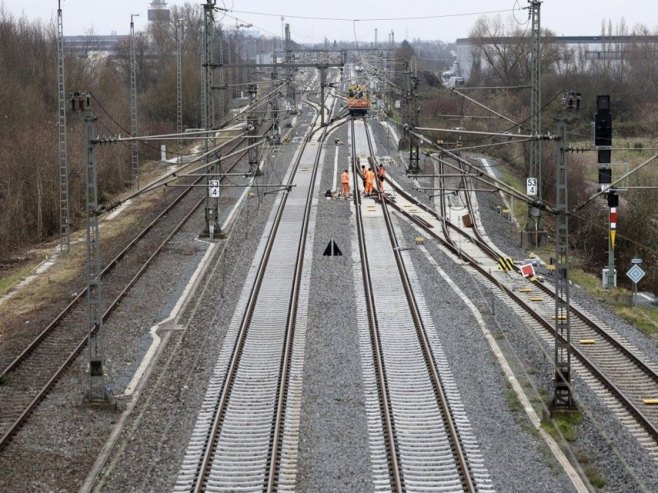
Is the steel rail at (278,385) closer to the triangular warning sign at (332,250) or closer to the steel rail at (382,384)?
the triangular warning sign at (332,250)

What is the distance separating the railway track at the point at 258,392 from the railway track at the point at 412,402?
1.31 m

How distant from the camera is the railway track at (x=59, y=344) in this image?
15.4 m

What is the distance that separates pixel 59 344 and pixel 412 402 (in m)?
7.07

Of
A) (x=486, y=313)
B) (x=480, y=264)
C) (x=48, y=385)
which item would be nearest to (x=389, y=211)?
(x=480, y=264)

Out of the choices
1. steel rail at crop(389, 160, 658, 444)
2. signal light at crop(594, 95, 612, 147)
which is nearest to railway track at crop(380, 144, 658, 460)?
steel rail at crop(389, 160, 658, 444)

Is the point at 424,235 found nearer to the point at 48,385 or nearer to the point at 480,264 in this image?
the point at 480,264

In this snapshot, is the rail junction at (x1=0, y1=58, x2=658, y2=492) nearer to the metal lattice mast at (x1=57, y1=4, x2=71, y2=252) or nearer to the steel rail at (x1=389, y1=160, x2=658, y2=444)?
the steel rail at (x1=389, y1=160, x2=658, y2=444)

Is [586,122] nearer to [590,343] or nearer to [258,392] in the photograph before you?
[590,343]

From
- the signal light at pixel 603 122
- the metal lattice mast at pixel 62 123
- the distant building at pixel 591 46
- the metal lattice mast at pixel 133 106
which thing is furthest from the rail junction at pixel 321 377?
the distant building at pixel 591 46

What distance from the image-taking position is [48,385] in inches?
635

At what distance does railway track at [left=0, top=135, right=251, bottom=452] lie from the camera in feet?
50.6

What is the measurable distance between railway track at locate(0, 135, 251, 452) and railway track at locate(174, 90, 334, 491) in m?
2.55

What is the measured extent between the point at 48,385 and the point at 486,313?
9163 mm

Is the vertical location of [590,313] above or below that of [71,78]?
below
